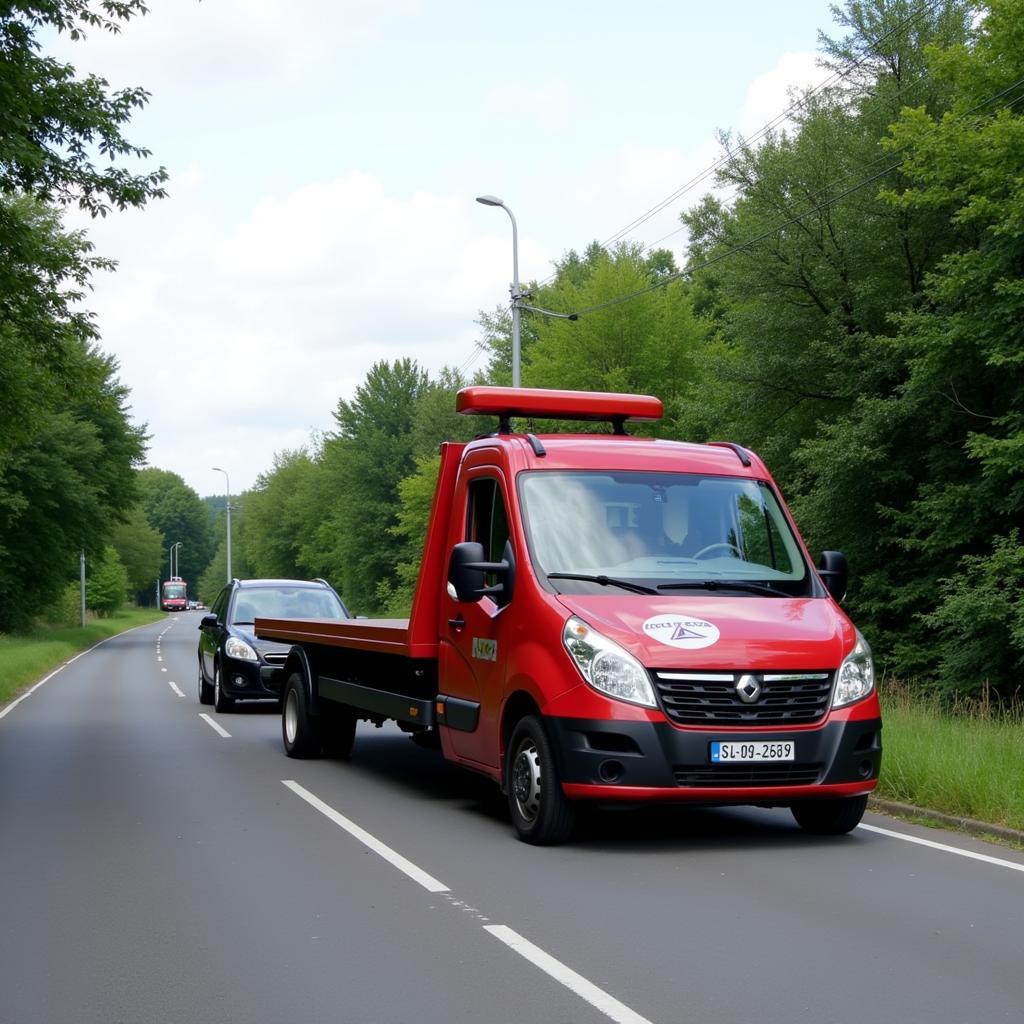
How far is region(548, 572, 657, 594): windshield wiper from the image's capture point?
8727 millimetres

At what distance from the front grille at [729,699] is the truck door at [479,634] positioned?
1283mm

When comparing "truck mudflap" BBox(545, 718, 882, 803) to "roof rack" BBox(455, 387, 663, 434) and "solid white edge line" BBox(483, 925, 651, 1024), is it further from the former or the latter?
"roof rack" BBox(455, 387, 663, 434)

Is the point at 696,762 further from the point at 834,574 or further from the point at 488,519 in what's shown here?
the point at 488,519

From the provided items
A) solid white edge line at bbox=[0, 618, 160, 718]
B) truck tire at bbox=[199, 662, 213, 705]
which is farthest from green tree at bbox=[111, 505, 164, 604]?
truck tire at bbox=[199, 662, 213, 705]

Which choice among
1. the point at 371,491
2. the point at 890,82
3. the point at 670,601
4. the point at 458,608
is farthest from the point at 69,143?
the point at 371,491

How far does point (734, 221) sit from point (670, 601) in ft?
86.0

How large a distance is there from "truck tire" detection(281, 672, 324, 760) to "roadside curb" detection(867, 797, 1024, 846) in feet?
18.1

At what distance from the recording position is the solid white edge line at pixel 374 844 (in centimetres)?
751

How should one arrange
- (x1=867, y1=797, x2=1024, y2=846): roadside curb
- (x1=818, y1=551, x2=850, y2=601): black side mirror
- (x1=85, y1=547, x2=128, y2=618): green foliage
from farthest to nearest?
(x1=85, y1=547, x2=128, y2=618): green foliage
(x1=818, y1=551, x2=850, y2=601): black side mirror
(x1=867, y1=797, x2=1024, y2=846): roadside curb

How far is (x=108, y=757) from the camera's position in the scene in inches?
567

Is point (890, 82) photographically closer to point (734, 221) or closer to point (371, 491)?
point (734, 221)

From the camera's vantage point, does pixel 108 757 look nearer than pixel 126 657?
Yes

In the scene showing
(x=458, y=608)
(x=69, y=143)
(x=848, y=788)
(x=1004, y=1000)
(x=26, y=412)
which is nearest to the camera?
(x=1004, y=1000)

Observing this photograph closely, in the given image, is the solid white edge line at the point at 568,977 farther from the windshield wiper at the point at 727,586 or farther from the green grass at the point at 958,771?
the green grass at the point at 958,771
